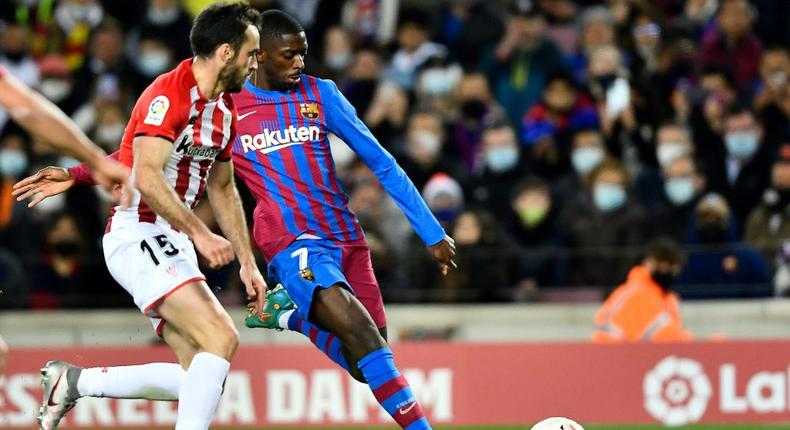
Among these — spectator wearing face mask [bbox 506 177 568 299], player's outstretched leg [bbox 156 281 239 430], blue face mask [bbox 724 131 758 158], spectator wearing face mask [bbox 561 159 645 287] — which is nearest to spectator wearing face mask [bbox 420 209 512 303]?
spectator wearing face mask [bbox 506 177 568 299]

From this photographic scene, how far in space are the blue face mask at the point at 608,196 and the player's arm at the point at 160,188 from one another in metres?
6.41

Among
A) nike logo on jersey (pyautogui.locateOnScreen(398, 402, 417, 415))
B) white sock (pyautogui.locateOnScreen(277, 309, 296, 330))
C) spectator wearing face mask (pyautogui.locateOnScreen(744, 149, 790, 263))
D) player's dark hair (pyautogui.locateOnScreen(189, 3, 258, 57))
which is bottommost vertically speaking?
nike logo on jersey (pyautogui.locateOnScreen(398, 402, 417, 415))

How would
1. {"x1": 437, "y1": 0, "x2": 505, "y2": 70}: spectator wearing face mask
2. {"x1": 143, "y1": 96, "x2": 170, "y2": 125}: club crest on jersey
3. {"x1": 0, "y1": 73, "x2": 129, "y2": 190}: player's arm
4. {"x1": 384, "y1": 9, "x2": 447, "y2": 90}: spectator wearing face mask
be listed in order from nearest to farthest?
1. {"x1": 0, "y1": 73, "x2": 129, "y2": 190}: player's arm
2. {"x1": 143, "y1": 96, "x2": 170, "y2": 125}: club crest on jersey
3. {"x1": 384, "y1": 9, "x2": 447, "y2": 90}: spectator wearing face mask
4. {"x1": 437, "y1": 0, "x2": 505, "y2": 70}: spectator wearing face mask

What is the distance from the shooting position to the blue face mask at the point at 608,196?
44.5ft

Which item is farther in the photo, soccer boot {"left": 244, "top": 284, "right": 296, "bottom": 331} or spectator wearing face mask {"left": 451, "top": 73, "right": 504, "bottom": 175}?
spectator wearing face mask {"left": 451, "top": 73, "right": 504, "bottom": 175}

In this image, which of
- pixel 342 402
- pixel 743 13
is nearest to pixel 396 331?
pixel 342 402

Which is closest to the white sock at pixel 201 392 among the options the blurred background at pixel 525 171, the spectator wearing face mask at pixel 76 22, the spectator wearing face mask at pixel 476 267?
the blurred background at pixel 525 171

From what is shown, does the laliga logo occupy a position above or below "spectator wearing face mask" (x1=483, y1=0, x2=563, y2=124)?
below

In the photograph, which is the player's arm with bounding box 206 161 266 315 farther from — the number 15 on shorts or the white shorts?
the number 15 on shorts

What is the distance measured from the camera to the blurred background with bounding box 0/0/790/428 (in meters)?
12.8

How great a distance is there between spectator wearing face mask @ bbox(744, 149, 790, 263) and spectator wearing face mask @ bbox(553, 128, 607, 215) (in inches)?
57.6

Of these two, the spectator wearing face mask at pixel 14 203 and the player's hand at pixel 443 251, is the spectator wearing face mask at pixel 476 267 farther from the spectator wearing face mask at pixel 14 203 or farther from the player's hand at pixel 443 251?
the player's hand at pixel 443 251

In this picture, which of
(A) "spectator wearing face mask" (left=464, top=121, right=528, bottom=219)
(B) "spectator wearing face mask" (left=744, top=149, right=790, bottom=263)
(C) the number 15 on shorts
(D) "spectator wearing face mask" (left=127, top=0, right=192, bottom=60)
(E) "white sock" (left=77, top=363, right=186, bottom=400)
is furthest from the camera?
(D) "spectator wearing face mask" (left=127, top=0, right=192, bottom=60)

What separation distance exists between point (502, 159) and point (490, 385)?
2.47 metres
